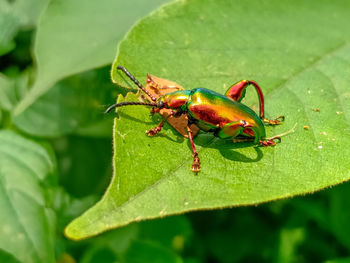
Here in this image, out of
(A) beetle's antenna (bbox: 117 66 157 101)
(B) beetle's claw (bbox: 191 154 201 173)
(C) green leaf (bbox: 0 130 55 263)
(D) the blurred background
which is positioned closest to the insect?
(A) beetle's antenna (bbox: 117 66 157 101)

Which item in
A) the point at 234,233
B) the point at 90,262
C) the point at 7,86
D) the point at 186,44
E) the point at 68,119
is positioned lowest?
the point at 234,233

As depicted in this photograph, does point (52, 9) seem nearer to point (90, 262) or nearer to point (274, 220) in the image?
point (90, 262)

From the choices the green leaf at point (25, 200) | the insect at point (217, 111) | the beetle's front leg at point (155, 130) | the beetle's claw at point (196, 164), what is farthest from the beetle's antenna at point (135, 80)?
the green leaf at point (25, 200)

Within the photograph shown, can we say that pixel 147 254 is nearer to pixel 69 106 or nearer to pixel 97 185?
pixel 97 185

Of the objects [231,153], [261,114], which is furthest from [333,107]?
[231,153]

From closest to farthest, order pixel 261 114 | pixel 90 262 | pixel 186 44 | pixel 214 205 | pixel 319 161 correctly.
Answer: pixel 214 205
pixel 319 161
pixel 261 114
pixel 186 44
pixel 90 262

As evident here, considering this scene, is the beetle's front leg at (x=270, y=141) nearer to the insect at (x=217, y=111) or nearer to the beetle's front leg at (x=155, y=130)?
the insect at (x=217, y=111)
